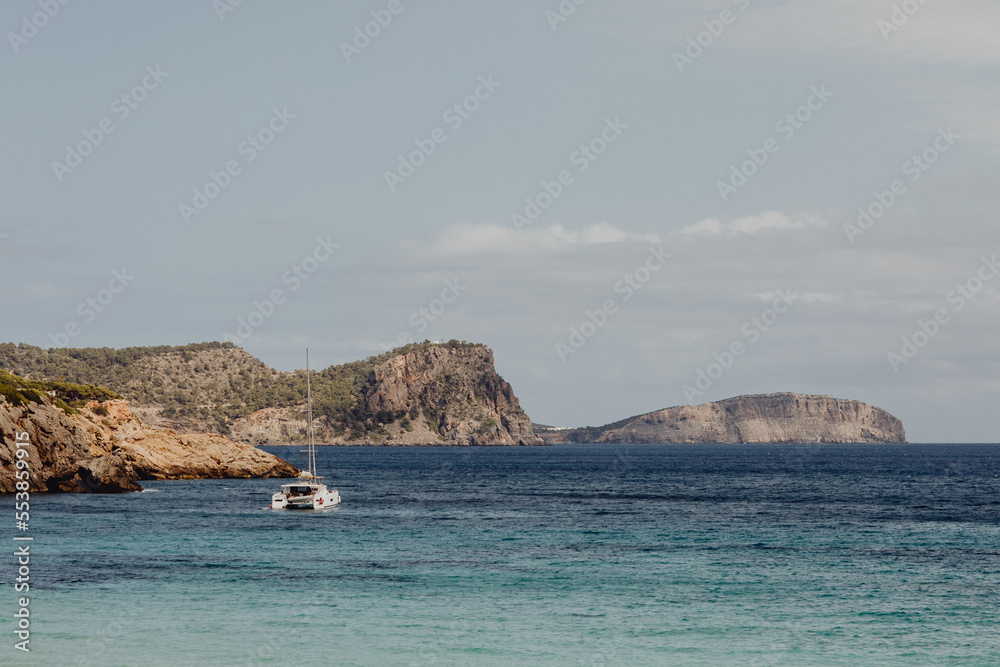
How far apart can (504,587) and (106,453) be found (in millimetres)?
71717

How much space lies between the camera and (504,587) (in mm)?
38375

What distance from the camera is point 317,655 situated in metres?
27.8

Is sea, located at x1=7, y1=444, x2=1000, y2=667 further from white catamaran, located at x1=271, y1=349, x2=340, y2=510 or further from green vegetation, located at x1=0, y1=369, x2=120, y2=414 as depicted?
green vegetation, located at x1=0, y1=369, x2=120, y2=414

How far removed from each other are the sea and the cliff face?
6631 millimetres

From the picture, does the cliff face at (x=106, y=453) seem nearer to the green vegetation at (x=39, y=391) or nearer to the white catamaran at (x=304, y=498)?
the green vegetation at (x=39, y=391)

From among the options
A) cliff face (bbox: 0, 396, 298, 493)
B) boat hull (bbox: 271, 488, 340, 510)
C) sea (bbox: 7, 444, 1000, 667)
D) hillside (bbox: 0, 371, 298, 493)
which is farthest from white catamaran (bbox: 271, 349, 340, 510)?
Result: cliff face (bbox: 0, 396, 298, 493)

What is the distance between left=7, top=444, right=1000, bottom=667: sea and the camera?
28.6 metres

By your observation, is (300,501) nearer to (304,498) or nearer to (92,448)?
(304,498)

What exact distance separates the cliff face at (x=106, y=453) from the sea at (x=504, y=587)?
21.8 ft

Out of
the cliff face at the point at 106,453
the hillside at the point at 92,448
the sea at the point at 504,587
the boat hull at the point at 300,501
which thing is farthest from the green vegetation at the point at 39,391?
the boat hull at the point at 300,501

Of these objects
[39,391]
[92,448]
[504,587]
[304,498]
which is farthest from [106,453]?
[504,587]

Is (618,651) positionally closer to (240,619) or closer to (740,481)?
(240,619)

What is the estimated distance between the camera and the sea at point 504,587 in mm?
28578

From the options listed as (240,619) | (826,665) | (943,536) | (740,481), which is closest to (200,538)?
(240,619)
